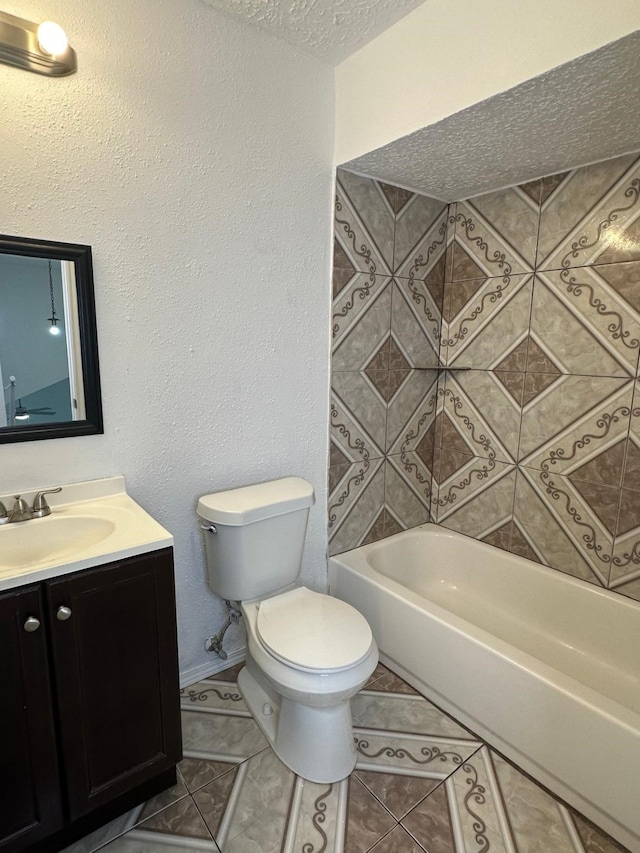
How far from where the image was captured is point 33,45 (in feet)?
4.31

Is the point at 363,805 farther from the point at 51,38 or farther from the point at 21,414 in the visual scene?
the point at 51,38

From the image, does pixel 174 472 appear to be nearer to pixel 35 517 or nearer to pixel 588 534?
pixel 35 517

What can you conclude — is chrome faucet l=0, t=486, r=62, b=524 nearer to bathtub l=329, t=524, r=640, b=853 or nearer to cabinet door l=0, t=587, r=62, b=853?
cabinet door l=0, t=587, r=62, b=853

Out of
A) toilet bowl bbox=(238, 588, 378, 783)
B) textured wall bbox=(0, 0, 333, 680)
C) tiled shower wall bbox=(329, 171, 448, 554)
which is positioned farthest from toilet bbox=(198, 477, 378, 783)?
tiled shower wall bbox=(329, 171, 448, 554)

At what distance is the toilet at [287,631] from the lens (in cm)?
148

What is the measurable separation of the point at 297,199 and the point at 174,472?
1.18m

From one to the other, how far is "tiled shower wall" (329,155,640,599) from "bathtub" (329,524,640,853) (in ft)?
0.39

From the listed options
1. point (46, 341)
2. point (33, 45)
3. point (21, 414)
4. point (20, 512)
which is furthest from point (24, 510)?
point (33, 45)

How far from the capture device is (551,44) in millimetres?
1277

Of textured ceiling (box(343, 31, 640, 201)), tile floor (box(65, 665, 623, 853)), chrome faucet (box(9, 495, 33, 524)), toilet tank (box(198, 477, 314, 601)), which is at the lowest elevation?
tile floor (box(65, 665, 623, 853))

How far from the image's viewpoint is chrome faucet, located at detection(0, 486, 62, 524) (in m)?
1.41

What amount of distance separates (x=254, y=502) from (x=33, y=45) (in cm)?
148

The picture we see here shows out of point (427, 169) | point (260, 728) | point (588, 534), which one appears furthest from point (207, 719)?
point (427, 169)

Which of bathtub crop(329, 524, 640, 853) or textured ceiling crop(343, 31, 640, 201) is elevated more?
textured ceiling crop(343, 31, 640, 201)
